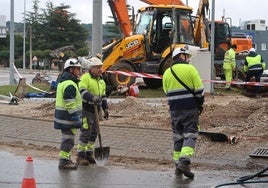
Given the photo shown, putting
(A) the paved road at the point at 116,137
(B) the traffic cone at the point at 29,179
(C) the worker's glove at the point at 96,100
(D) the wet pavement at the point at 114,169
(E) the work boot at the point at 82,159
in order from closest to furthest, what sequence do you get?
1. (B) the traffic cone at the point at 29,179
2. (D) the wet pavement at the point at 114,169
3. (C) the worker's glove at the point at 96,100
4. (E) the work boot at the point at 82,159
5. (A) the paved road at the point at 116,137

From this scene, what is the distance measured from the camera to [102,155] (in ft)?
34.4

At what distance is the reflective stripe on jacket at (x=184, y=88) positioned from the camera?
941 cm

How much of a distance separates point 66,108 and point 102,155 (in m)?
1.11

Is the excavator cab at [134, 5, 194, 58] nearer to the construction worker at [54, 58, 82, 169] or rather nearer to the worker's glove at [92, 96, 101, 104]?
the worker's glove at [92, 96, 101, 104]

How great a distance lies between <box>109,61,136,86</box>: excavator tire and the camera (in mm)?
23828

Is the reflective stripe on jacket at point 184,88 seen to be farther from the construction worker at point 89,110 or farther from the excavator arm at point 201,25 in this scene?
the excavator arm at point 201,25

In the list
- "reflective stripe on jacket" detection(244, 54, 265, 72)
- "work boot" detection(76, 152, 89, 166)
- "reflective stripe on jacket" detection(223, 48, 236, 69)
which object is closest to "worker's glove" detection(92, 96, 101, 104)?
"work boot" detection(76, 152, 89, 166)

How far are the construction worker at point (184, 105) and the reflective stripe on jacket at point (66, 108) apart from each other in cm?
154

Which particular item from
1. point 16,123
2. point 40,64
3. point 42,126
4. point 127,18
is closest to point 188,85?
point 42,126

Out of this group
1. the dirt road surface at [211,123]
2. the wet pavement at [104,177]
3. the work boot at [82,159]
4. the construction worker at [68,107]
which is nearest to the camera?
the wet pavement at [104,177]

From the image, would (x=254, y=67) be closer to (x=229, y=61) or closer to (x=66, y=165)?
(x=229, y=61)

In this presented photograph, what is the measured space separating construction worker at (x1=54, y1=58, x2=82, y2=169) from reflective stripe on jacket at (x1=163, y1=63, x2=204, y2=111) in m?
1.58

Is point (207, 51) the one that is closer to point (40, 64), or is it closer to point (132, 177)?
point (132, 177)

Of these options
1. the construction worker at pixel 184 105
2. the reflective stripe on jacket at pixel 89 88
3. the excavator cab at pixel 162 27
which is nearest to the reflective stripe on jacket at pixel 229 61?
the excavator cab at pixel 162 27
